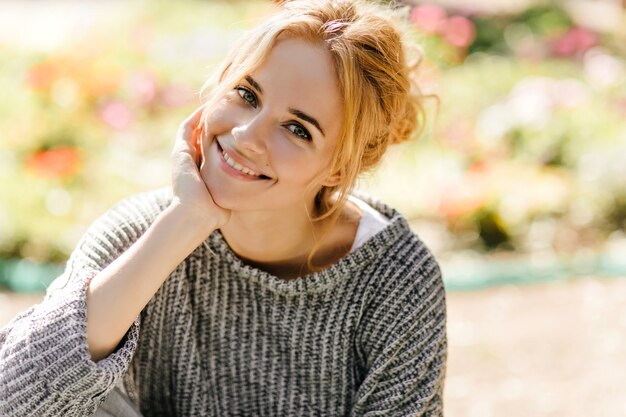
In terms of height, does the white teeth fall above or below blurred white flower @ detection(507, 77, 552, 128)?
below

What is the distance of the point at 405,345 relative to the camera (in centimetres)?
239

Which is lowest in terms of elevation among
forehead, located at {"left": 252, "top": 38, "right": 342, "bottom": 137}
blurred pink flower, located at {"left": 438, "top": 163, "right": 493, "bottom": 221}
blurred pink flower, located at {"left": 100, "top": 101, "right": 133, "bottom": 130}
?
forehead, located at {"left": 252, "top": 38, "right": 342, "bottom": 137}

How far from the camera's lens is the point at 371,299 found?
246 centimetres

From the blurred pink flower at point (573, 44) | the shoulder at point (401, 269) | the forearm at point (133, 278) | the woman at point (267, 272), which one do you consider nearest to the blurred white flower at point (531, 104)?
the blurred pink flower at point (573, 44)

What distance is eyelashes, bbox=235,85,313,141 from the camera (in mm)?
2279

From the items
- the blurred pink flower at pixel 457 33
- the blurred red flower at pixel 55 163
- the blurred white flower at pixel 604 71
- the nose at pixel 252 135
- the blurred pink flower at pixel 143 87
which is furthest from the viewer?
the blurred pink flower at pixel 457 33

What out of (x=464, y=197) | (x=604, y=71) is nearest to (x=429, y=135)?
(x=464, y=197)

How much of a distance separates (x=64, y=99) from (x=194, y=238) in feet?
15.3

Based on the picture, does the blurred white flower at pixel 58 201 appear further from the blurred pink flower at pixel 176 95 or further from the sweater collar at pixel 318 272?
the sweater collar at pixel 318 272

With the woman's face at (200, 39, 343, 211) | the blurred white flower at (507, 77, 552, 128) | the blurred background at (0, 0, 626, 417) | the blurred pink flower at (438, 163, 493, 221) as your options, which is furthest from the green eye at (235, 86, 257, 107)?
the blurred white flower at (507, 77, 552, 128)

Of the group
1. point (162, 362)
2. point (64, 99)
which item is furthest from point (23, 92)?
point (162, 362)

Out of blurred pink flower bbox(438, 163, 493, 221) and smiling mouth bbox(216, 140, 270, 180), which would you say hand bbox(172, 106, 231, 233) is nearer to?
smiling mouth bbox(216, 140, 270, 180)

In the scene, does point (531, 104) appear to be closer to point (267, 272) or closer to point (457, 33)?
point (457, 33)

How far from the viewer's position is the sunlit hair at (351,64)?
2283mm
